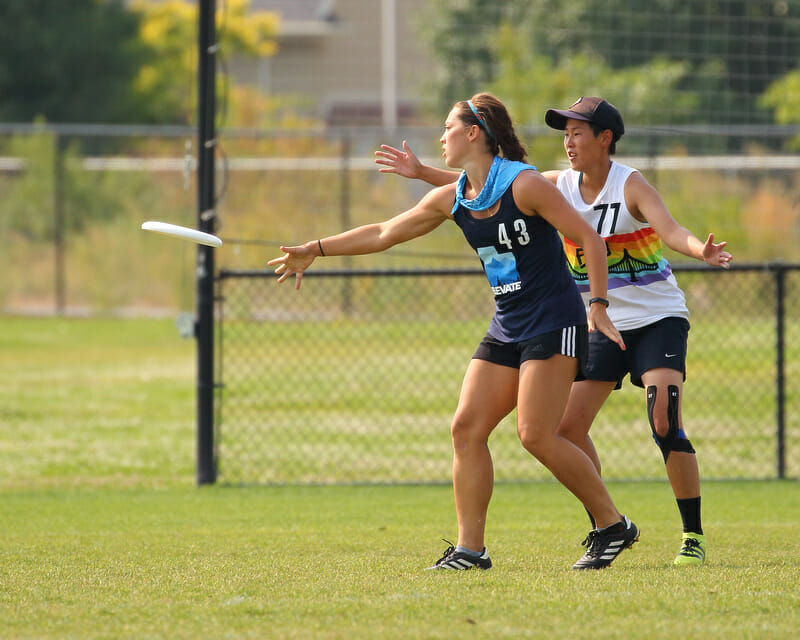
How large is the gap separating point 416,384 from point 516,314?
790 centimetres

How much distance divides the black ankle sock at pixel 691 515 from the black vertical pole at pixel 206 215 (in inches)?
149

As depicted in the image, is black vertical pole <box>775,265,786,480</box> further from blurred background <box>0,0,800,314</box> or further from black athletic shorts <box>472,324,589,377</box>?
black athletic shorts <box>472,324,589,377</box>

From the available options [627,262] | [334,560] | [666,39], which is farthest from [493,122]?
[666,39]

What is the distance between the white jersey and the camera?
17.2ft

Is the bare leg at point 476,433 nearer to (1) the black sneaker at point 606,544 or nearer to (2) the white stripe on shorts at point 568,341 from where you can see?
(2) the white stripe on shorts at point 568,341

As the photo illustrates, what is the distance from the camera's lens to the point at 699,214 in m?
14.3

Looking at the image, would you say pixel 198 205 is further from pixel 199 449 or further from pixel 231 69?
pixel 231 69

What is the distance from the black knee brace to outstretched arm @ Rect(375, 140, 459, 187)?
4.55 ft

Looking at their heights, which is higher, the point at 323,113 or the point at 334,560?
the point at 323,113

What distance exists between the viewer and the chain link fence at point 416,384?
29.7 feet

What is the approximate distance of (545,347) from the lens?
4.83m

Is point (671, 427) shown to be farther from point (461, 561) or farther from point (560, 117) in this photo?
point (560, 117)

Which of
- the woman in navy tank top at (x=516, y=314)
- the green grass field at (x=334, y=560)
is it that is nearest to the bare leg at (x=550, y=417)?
the woman in navy tank top at (x=516, y=314)

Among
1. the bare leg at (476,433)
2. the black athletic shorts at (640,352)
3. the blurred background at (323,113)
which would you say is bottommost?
the bare leg at (476,433)
